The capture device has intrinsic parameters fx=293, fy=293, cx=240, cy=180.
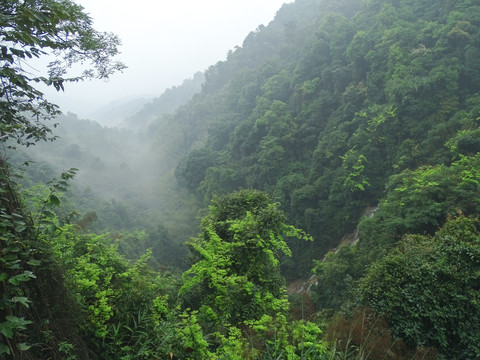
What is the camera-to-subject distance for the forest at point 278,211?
2742 mm

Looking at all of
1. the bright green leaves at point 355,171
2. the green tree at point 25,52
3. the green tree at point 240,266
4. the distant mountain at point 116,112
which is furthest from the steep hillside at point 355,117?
the distant mountain at point 116,112

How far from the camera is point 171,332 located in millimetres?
3652

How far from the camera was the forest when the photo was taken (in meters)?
2.74

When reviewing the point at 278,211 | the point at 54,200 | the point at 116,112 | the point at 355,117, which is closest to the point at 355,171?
the point at 355,117

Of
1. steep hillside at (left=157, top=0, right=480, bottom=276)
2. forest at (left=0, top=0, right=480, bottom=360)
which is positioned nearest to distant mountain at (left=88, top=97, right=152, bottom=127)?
forest at (left=0, top=0, right=480, bottom=360)

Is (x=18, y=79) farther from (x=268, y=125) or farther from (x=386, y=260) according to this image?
(x=268, y=125)

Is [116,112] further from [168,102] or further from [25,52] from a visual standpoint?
[25,52]

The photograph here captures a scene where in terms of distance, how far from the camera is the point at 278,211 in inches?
320

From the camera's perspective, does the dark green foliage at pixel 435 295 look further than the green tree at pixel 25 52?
Yes

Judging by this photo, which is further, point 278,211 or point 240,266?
point 278,211

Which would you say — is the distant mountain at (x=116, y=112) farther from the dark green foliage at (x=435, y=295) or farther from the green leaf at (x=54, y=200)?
the green leaf at (x=54, y=200)

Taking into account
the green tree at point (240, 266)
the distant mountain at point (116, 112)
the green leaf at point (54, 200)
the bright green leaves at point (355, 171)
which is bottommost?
the bright green leaves at point (355, 171)

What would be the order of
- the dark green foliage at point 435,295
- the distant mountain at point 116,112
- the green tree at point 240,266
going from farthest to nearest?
the distant mountain at point 116,112
the green tree at point 240,266
the dark green foliage at point 435,295

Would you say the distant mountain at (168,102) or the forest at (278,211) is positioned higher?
the distant mountain at (168,102)
